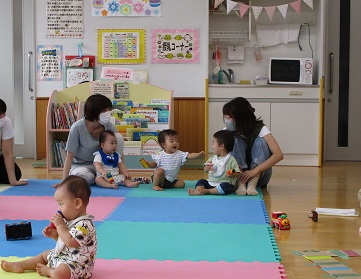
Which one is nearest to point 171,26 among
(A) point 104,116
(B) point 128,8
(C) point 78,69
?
(B) point 128,8

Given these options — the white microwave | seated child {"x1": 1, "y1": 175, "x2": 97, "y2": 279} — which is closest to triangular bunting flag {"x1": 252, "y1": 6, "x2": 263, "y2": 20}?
the white microwave

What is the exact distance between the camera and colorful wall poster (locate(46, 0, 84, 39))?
700 centimetres

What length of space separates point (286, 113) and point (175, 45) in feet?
4.53

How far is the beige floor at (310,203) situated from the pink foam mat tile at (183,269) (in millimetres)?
108

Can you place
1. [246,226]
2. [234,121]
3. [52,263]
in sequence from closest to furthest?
[52,263] < [246,226] < [234,121]

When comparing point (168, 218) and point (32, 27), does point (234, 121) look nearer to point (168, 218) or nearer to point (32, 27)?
point (168, 218)

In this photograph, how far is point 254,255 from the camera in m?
2.79

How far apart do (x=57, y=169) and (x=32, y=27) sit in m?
1.91

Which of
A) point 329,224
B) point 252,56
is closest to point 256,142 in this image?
point 329,224

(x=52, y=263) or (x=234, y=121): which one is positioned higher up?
(x=234, y=121)

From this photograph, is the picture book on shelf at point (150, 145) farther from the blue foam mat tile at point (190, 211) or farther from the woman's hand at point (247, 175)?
the blue foam mat tile at point (190, 211)

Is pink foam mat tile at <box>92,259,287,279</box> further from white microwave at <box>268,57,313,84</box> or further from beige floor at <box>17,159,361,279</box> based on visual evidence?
white microwave at <box>268,57,313,84</box>

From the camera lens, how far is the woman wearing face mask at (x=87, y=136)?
4.87 meters

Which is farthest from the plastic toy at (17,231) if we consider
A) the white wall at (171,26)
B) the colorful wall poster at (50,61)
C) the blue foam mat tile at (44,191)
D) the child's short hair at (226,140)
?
the colorful wall poster at (50,61)
